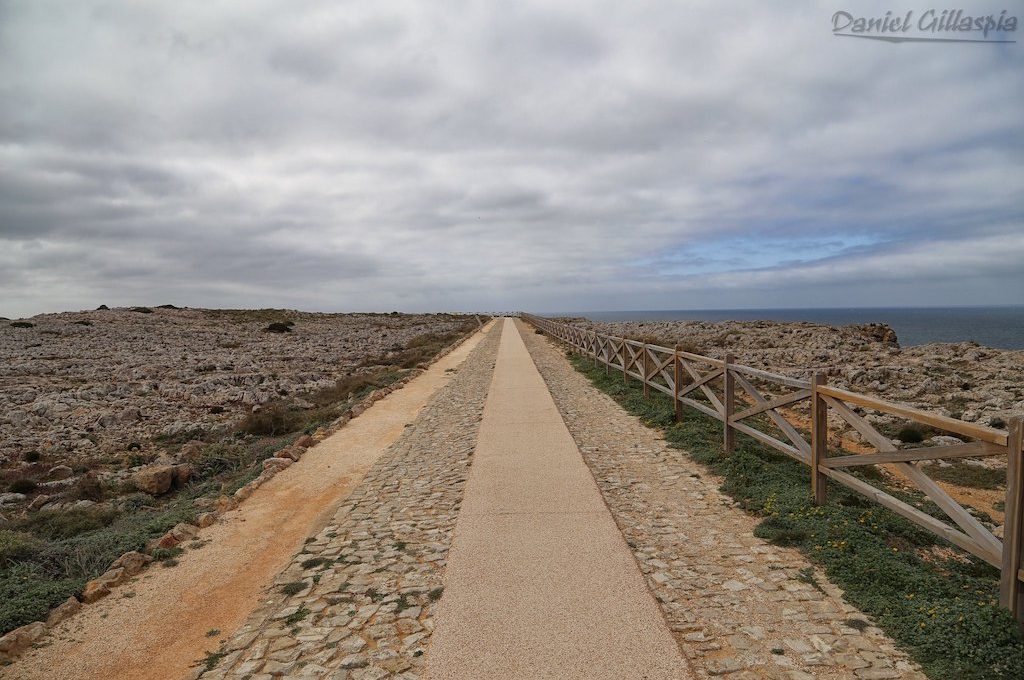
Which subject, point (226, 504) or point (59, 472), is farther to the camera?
point (59, 472)

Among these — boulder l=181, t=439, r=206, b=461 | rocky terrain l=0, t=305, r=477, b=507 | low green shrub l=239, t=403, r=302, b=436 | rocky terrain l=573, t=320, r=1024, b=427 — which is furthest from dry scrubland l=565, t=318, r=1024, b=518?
rocky terrain l=0, t=305, r=477, b=507

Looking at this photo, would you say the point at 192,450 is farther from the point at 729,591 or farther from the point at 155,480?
the point at 729,591

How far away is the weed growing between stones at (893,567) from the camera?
3598 mm

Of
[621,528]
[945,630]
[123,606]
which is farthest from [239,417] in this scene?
[945,630]

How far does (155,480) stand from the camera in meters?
9.80

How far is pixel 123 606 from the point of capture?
16.8ft

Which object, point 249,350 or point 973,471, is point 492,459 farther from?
point 249,350

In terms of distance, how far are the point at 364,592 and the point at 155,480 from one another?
703cm

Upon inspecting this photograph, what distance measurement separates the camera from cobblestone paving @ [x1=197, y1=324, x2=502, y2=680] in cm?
392

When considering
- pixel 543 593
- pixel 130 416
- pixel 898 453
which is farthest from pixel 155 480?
pixel 898 453

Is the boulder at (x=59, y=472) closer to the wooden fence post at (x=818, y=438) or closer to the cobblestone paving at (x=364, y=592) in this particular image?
the cobblestone paving at (x=364, y=592)

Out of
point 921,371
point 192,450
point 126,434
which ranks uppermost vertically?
point 921,371

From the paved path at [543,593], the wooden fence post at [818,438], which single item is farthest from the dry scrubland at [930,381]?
the paved path at [543,593]

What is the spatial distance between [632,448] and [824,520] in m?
3.92
